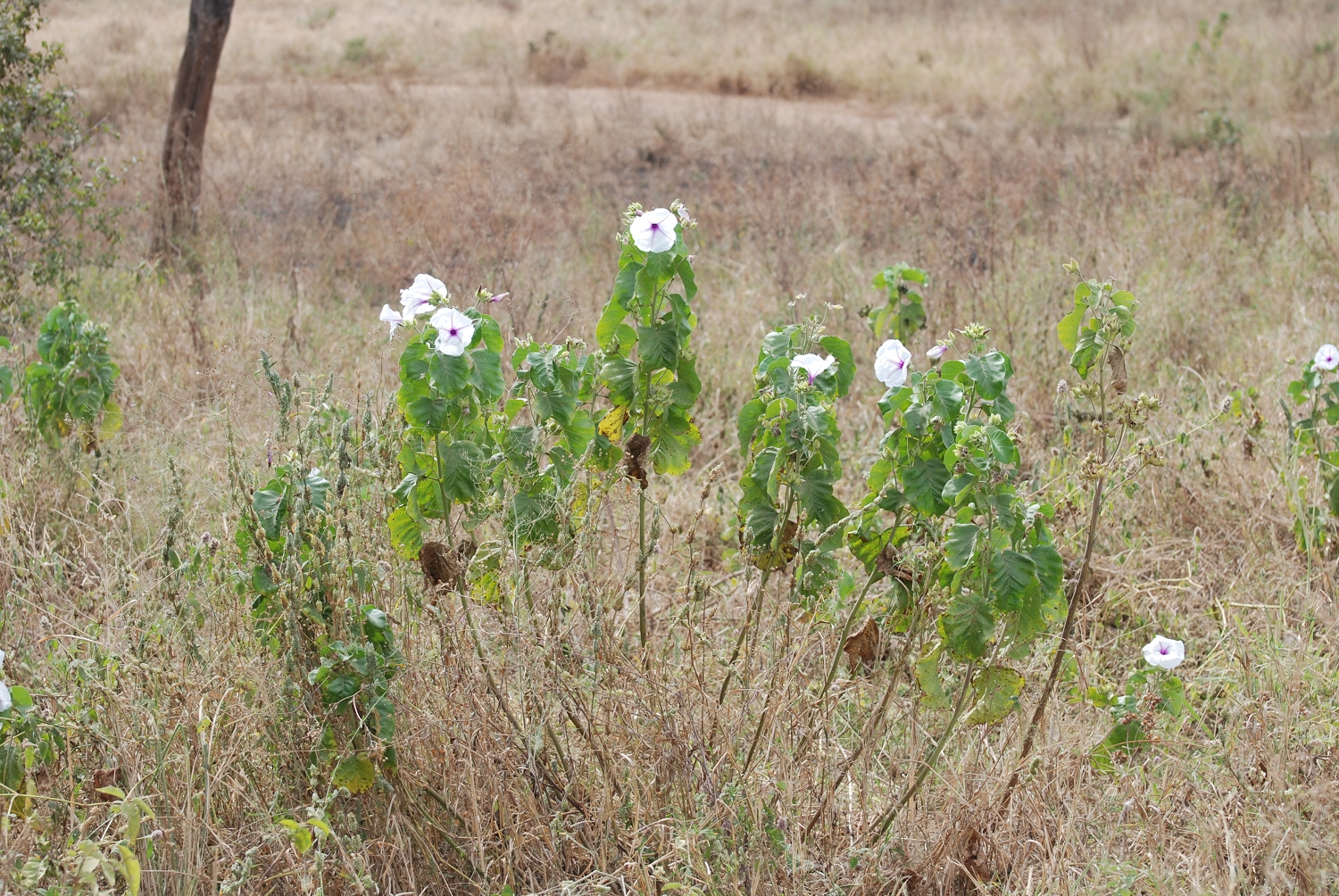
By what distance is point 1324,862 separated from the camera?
6.40ft

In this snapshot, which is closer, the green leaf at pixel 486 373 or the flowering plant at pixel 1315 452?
the green leaf at pixel 486 373

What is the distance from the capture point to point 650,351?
87.6 inches

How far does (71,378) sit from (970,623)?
2.96m

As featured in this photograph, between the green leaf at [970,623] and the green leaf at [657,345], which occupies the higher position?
the green leaf at [657,345]

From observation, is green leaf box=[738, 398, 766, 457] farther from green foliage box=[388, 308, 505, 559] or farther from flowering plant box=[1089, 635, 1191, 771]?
flowering plant box=[1089, 635, 1191, 771]

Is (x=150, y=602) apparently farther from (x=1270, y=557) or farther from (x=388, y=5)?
(x=388, y=5)

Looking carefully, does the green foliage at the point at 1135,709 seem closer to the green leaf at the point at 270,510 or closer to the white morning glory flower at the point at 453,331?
the white morning glory flower at the point at 453,331

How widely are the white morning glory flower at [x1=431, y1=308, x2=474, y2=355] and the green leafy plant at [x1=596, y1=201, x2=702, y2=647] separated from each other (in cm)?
31

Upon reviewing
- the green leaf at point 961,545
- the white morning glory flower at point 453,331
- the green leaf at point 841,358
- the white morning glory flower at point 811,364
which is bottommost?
Result: the green leaf at point 961,545

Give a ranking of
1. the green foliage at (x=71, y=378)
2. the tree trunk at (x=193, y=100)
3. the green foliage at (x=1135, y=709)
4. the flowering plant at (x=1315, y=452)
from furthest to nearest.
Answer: the tree trunk at (x=193, y=100), the green foliage at (x=71, y=378), the flowering plant at (x=1315, y=452), the green foliage at (x=1135, y=709)

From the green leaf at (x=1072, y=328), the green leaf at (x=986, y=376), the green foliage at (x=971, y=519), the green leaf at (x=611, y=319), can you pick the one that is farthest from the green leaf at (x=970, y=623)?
the green leaf at (x=611, y=319)

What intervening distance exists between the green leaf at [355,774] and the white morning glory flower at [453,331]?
30.3 inches

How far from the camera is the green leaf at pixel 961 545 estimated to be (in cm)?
200

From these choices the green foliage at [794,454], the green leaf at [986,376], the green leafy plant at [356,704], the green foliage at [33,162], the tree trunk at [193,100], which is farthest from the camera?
the tree trunk at [193,100]
